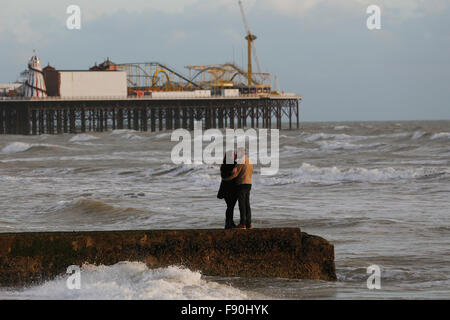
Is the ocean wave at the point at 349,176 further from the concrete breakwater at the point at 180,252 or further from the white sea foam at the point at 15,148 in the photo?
the white sea foam at the point at 15,148

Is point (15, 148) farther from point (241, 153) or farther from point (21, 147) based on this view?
point (241, 153)

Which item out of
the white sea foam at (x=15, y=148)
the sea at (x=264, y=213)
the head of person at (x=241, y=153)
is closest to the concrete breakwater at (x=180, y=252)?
the sea at (x=264, y=213)

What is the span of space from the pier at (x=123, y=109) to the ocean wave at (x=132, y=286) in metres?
70.2

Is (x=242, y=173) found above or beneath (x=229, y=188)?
above

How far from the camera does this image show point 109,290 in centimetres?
852

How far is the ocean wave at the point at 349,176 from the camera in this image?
25500 mm

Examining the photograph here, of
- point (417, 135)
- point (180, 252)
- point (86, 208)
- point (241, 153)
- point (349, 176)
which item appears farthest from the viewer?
point (417, 135)

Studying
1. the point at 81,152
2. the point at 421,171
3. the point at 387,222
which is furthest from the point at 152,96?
the point at 387,222

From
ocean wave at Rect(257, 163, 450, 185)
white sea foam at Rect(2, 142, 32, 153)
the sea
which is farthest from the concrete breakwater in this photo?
white sea foam at Rect(2, 142, 32, 153)

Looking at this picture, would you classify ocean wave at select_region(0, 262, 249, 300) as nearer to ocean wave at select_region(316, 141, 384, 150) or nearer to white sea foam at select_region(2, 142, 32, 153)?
ocean wave at select_region(316, 141, 384, 150)

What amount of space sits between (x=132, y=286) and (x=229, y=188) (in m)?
2.29

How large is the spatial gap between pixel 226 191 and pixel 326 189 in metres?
12.7

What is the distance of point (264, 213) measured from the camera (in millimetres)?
17109

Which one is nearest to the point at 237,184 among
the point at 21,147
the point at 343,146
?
the point at 343,146
